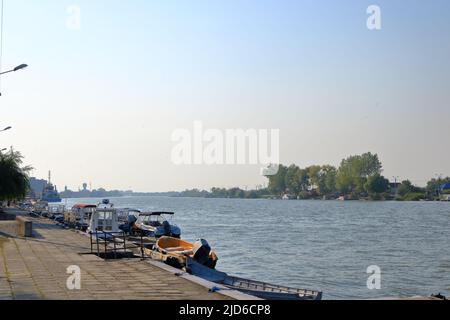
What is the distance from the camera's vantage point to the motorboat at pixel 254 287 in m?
20.9

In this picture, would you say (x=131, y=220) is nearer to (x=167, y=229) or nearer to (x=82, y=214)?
(x=82, y=214)

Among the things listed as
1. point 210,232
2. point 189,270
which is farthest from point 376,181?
point 189,270

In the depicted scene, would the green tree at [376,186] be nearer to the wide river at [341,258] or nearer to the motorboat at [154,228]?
the wide river at [341,258]

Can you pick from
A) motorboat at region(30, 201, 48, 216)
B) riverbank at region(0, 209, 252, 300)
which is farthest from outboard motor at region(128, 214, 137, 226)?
riverbank at region(0, 209, 252, 300)

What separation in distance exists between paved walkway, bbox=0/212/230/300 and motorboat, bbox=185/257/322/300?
321 centimetres

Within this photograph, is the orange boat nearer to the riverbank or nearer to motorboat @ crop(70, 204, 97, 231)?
the riverbank

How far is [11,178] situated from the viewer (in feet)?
193

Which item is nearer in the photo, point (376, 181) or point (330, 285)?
point (330, 285)

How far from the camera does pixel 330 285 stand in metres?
32.0

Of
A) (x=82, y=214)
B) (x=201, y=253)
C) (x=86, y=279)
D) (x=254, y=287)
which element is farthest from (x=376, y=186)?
(x=86, y=279)

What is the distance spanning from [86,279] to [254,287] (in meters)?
7.96
